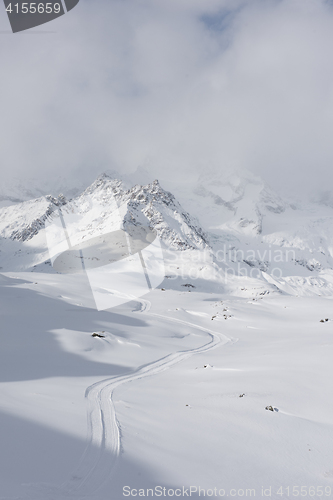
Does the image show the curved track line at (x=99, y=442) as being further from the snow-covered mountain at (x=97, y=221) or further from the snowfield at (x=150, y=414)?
the snow-covered mountain at (x=97, y=221)

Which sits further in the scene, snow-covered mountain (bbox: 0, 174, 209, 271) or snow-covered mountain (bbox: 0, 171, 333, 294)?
snow-covered mountain (bbox: 0, 174, 209, 271)

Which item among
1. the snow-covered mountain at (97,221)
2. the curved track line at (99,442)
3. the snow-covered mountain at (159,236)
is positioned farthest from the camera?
the snow-covered mountain at (97,221)

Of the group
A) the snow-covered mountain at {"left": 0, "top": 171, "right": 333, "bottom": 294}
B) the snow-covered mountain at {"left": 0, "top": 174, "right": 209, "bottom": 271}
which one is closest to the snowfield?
the snow-covered mountain at {"left": 0, "top": 171, "right": 333, "bottom": 294}

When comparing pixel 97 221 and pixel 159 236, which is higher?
pixel 97 221

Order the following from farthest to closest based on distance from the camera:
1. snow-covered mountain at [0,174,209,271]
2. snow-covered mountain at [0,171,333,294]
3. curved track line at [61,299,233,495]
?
1. snow-covered mountain at [0,174,209,271]
2. snow-covered mountain at [0,171,333,294]
3. curved track line at [61,299,233,495]

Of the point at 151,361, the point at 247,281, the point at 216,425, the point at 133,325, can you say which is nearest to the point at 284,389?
the point at 216,425

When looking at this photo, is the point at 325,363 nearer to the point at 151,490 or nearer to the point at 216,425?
the point at 216,425

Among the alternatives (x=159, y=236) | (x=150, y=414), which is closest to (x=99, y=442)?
(x=150, y=414)

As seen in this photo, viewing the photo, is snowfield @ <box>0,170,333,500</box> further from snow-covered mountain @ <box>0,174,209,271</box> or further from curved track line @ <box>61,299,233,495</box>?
snow-covered mountain @ <box>0,174,209,271</box>

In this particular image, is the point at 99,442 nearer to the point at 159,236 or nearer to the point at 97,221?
the point at 97,221

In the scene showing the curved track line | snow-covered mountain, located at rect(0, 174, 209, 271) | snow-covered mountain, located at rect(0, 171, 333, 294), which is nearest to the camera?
the curved track line

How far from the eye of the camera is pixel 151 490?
3504 mm

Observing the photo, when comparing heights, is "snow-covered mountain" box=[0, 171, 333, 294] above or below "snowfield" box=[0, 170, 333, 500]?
below

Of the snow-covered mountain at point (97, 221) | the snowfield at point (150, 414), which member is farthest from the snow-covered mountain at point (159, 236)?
A: the snowfield at point (150, 414)
